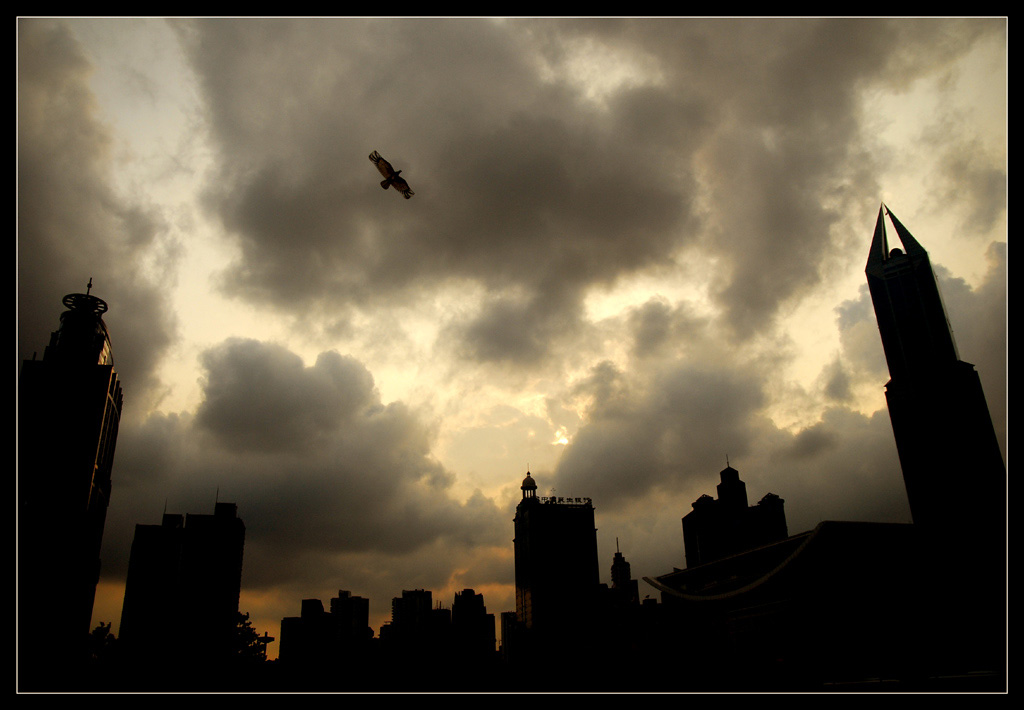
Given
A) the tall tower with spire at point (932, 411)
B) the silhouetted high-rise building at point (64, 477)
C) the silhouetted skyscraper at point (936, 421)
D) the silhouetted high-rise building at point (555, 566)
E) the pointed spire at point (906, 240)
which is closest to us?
the silhouetted skyscraper at point (936, 421)

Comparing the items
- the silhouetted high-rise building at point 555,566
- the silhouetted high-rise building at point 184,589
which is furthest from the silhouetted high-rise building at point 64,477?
the silhouetted high-rise building at point 555,566

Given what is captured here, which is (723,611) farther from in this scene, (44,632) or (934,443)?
(44,632)

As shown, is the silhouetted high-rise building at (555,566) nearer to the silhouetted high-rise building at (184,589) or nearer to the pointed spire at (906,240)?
the silhouetted high-rise building at (184,589)

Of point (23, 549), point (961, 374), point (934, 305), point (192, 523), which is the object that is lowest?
point (23, 549)

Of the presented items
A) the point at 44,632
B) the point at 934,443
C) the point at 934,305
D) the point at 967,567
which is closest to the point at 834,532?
the point at 967,567
